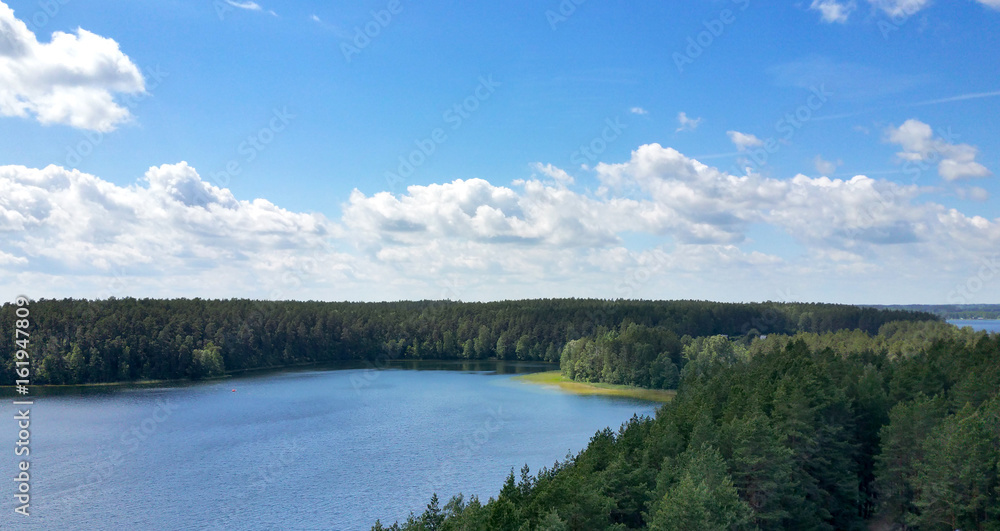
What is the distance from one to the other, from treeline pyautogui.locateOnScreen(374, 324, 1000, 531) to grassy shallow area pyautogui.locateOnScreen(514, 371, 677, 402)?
157 feet

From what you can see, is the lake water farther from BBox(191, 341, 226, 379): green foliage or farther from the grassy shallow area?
BBox(191, 341, 226, 379): green foliage

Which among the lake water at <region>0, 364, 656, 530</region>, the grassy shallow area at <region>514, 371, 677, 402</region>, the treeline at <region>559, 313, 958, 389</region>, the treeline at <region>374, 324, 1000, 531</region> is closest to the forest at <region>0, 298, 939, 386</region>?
the treeline at <region>559, 313, 958, 389</region>

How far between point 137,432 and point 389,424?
23.8 m

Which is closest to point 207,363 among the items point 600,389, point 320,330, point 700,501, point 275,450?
point 320,330

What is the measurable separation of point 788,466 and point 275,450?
43420mm

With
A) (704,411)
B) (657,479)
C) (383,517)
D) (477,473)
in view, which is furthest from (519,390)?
(657,479)

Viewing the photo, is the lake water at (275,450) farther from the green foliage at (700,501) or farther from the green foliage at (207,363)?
the green foliage at (700,501)

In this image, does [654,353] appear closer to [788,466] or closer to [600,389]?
[600,389]

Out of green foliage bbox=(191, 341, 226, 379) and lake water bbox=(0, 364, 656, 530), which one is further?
green foliage bbox=(191, 341, 226, 379)

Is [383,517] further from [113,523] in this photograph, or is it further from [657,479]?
[657,479]

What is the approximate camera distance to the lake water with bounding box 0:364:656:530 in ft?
136

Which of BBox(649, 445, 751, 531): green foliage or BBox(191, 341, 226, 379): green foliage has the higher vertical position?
BBox(649, 445, 751, 531): green foliage

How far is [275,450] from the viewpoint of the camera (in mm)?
57438

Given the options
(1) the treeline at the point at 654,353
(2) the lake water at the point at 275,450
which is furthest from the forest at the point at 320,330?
(2) the lake water at the point at 275,450
